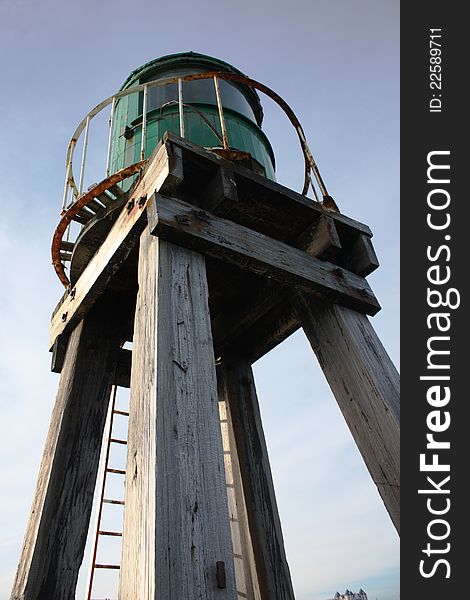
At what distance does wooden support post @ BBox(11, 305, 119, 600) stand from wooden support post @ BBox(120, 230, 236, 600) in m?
1.37

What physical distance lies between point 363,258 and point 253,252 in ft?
3.57

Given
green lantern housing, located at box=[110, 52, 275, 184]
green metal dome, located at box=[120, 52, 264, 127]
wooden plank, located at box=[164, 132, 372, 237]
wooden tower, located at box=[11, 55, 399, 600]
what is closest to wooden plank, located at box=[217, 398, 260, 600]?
wooden tower, located at box=[11, 55, 399, 600]

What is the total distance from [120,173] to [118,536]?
3112mm

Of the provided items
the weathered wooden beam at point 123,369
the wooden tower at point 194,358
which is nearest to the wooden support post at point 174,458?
the wooden tower at point 194,358

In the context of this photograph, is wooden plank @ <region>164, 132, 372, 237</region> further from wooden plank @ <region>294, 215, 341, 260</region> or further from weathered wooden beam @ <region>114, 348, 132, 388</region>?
weathered wooden beam @ <region>114, 348, 132, 388</region>

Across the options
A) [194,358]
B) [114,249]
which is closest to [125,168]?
[114,249]

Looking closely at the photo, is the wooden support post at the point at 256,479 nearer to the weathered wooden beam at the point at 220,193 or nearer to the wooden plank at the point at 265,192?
the wooden plank at the point at 265,192

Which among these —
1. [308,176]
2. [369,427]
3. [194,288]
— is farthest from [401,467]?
[308,176]

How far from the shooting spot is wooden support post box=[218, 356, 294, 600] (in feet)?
11.4

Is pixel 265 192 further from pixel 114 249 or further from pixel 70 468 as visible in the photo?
pixel 70 468

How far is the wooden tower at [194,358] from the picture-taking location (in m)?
1.76

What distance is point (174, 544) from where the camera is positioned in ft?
5.29

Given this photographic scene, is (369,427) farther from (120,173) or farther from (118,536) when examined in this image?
(120,173)

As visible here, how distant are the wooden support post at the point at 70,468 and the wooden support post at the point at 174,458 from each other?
1373 mm
